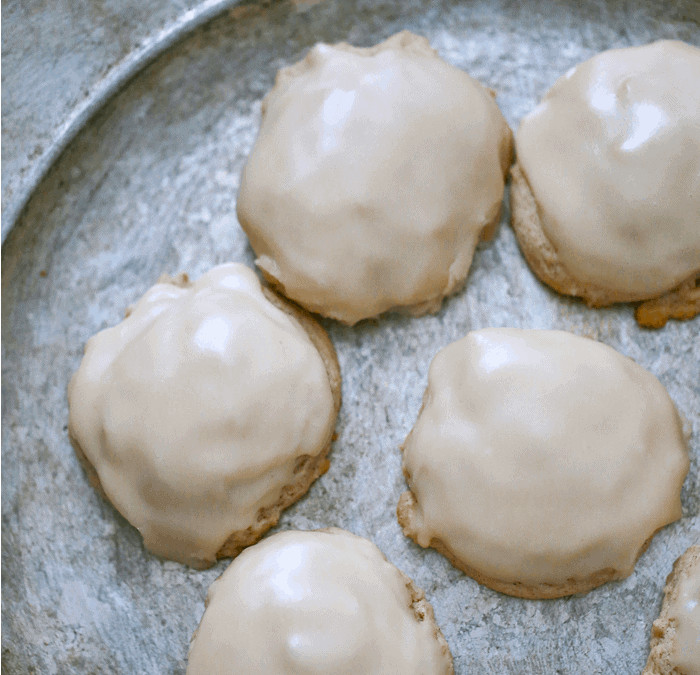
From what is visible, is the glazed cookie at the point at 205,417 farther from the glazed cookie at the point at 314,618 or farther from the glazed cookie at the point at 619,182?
the glazed cookie at the point at 619,182

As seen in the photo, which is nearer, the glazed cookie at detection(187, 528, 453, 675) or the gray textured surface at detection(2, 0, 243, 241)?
the glazed cookie at detection(187, 528, 453, 675)

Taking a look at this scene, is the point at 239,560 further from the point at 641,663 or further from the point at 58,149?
the point at 58,149

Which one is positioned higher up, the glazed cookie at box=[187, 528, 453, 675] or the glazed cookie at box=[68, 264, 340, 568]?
the glazed cookie at box=[68, 264, 340, 568]

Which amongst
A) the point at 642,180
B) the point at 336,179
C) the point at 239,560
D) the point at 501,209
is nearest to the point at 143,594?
the point at 239,560

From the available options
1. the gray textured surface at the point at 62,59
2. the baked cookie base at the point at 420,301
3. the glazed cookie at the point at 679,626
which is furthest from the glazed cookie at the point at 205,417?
the glazed cookie at the point at 679,626

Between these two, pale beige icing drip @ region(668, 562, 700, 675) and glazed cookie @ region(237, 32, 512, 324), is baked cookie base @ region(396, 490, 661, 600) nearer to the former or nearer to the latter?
pale beige icing drip @ region(668, 562, 700, 675)

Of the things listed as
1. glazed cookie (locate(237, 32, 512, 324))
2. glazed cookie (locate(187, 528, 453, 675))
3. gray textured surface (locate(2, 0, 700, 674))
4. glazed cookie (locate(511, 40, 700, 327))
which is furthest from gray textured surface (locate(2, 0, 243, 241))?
glazed cookie (locate(187, 528, 453, 675))
